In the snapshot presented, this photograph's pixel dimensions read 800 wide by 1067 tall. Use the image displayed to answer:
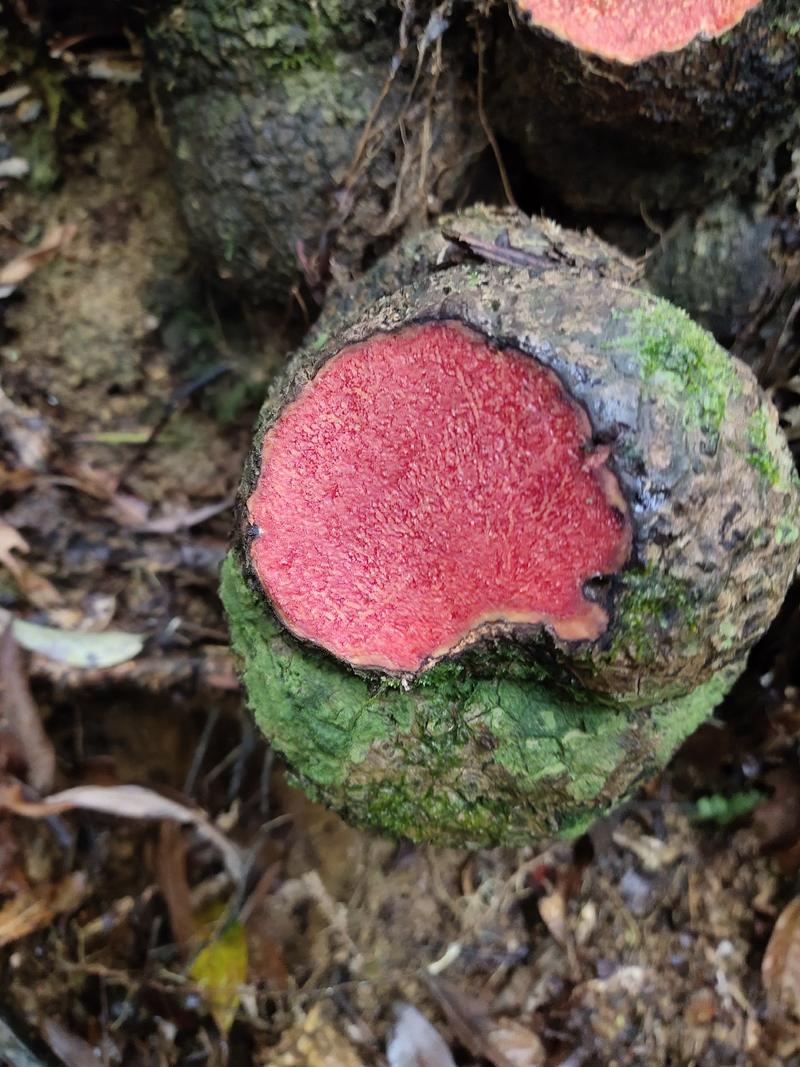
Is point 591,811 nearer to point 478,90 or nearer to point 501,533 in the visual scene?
point 501,533

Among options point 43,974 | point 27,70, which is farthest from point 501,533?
point 27,70

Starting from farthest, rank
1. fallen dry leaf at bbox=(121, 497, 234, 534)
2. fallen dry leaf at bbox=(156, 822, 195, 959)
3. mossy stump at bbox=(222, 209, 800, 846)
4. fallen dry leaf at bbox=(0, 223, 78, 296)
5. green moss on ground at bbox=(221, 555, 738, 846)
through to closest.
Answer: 1. fallen dry leaf at bbox=(121, 497, 234, 534)
2. fallen dry leaf at bbox=(0, 223, 78, 296)
3. fallen dry leaf at bbox=(156, 822, 195, 959)
4. green moss on ground at bbox=(221, 555, 738, 846)
5. mossy stump at bbox=(222, 209, 800, 846)

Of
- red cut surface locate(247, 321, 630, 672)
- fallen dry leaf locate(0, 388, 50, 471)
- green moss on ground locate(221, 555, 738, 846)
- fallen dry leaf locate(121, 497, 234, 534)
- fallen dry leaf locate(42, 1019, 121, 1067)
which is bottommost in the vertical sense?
fallen dry leaf locate(42, 1019, 121, 1067)

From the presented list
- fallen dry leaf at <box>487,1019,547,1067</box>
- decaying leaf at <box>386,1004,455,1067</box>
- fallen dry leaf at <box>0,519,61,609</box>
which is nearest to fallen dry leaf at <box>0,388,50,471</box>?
fallen dry leaf at <box>0,519,61,609</box>

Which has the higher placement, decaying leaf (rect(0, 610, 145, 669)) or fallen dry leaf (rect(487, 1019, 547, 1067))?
decaying leaf (rect(0, 610, 145, 669))

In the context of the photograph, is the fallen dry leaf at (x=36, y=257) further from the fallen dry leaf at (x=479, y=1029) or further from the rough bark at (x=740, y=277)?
the fallen dry leaf at (x=479, y=1029)

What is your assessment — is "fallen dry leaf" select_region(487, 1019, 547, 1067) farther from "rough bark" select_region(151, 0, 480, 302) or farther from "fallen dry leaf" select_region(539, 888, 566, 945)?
"rough bark" select_region(151, 0, 480, 302)

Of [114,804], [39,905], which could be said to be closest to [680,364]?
[114,804]

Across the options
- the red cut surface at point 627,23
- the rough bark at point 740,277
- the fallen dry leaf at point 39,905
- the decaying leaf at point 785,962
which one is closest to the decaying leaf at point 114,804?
the fallen dry leaf at point 39,905
